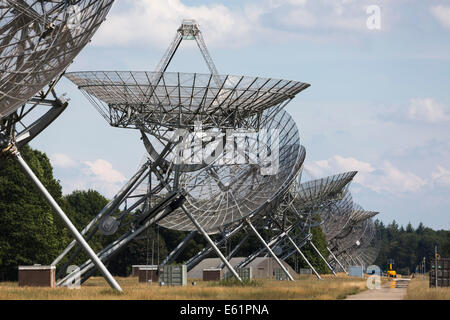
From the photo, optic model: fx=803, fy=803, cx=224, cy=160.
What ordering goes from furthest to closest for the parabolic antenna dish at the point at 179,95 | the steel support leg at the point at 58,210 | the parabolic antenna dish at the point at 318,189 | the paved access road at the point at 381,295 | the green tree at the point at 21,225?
the parabolic antenna dish at the point at 318,189 → the green tree at the point at 21,225 → the parabolic antenna dish at the point at 179,95 → the paved access road at the point at 381,295 → the steel support leg at the point at 58,210

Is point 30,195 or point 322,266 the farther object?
point 322,266

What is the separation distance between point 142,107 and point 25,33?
17.9m

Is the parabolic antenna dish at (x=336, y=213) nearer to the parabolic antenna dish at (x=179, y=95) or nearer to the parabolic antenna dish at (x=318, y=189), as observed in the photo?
the parabolic antenna dish at (x=318, y=189)

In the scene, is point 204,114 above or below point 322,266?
above

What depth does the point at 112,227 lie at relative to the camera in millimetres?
51688

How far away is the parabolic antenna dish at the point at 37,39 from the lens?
32.6 m

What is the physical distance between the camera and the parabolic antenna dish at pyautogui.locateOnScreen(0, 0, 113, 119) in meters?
32.6

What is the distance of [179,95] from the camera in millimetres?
49969

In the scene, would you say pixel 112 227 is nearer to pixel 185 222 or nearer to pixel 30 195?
pixel 185 222

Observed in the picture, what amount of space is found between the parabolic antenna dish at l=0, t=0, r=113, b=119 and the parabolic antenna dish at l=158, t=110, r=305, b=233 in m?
22.6

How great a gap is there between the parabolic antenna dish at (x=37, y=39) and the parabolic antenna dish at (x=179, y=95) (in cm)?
1300

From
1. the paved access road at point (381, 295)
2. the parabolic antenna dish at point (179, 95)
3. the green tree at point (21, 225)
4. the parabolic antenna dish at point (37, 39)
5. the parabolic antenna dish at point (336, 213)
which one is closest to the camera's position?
the parabolic antenna dish at point (37, 39)

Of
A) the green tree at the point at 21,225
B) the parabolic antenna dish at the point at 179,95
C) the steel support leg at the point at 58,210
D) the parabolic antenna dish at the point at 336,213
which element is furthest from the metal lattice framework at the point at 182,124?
the parabolic antenna dish at the point at 336,213
